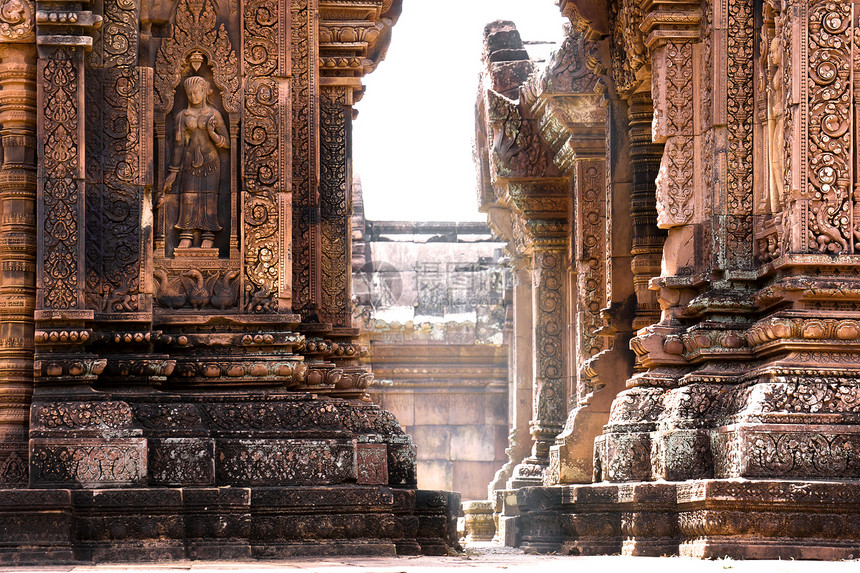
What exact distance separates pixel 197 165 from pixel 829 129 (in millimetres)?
5453

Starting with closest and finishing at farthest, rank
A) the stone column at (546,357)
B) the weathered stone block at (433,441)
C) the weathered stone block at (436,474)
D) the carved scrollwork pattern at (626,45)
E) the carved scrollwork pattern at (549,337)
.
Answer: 1. the carved scrollwork pattern at (626,45)
2. the stone column at (546,357)
3. the carved scrollwork pattern at (549,337)
4. the weathered stone block at (436,474)
5. the weathered stone block at (433,441)

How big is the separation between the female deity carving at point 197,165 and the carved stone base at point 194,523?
251 cm

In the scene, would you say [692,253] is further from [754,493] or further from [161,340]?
[161,340]

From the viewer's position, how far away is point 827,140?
14.2 meters

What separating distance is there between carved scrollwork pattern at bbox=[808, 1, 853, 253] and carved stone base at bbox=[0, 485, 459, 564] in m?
4.37

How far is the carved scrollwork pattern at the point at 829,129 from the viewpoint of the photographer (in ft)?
46.3

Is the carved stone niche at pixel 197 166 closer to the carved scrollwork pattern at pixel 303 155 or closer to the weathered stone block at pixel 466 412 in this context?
the carved scrollwork pattern at pixel 303 155

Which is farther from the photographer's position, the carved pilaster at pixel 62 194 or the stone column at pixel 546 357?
the stone column at pixel 546 357

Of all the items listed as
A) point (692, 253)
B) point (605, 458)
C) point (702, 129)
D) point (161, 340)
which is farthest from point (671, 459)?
point (161, 340)

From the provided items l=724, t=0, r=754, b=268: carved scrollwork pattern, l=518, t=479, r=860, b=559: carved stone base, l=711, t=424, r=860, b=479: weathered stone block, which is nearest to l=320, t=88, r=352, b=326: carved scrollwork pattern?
l=724, t=0, r=754, b=268: carved scrollwork pattern

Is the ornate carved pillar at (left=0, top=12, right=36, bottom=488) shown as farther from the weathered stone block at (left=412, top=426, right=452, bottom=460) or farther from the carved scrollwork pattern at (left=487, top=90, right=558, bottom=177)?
the weathered stone block at (left=412, top=426, right=452, bottom=460)

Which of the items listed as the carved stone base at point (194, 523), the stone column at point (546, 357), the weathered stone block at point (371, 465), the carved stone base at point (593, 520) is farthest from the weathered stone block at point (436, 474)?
the carved stone base at point (194, 523)

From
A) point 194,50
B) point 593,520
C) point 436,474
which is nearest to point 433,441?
point 436,474

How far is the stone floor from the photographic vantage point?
36.7 feet
